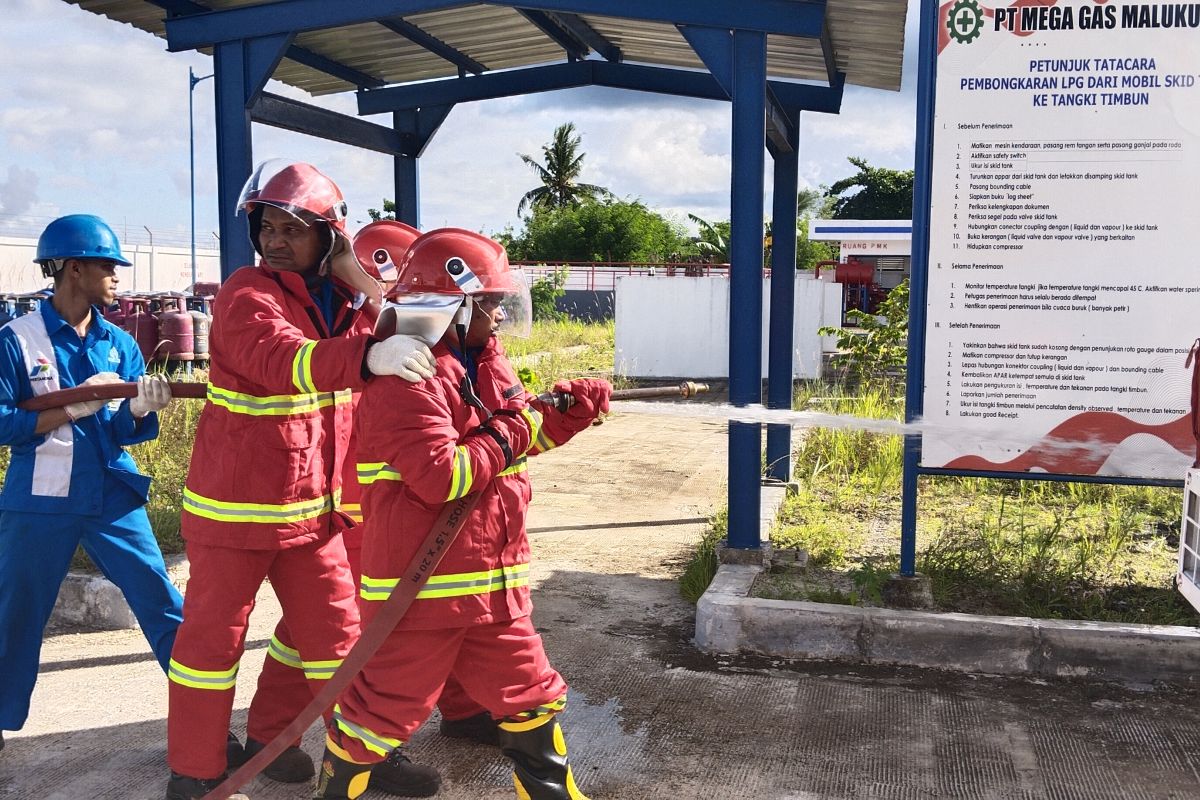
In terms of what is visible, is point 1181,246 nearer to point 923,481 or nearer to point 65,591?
point 923,481

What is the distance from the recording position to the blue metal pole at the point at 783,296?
23.4 ft

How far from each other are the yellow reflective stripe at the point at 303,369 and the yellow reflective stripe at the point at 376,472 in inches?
10.8

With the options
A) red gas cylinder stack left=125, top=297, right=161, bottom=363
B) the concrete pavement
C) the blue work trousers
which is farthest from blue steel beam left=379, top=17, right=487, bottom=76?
red gas cylinder stack left=125, top=297, right=161, bottom=363

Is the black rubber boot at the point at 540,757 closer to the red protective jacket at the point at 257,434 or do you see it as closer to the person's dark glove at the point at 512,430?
the person's dark glove at the point at 512,430

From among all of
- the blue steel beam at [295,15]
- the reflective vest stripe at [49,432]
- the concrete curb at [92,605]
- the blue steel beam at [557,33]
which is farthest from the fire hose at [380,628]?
the blue steel beam at [557,33]

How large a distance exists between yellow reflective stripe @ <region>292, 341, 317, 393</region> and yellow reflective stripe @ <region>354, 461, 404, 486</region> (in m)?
0.27

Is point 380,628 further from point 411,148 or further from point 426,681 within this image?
point 411,148

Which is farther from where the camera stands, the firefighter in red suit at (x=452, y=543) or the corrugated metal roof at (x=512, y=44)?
the corrugated metal roof at (x=512, y=44)

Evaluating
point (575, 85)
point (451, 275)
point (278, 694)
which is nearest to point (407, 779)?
point (278, 694)

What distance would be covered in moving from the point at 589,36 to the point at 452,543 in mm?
4951

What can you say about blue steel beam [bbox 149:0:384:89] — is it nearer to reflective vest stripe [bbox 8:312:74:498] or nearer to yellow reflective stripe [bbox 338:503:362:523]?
reflective vest stripe [bbox 8:312:74:498]

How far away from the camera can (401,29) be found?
6.50 metres


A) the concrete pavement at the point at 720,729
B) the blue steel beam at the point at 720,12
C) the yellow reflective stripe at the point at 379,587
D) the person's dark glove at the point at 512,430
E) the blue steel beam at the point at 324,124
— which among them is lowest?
the concrete pavement at the point at 720,729

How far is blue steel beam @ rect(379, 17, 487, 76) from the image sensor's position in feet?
21.2
